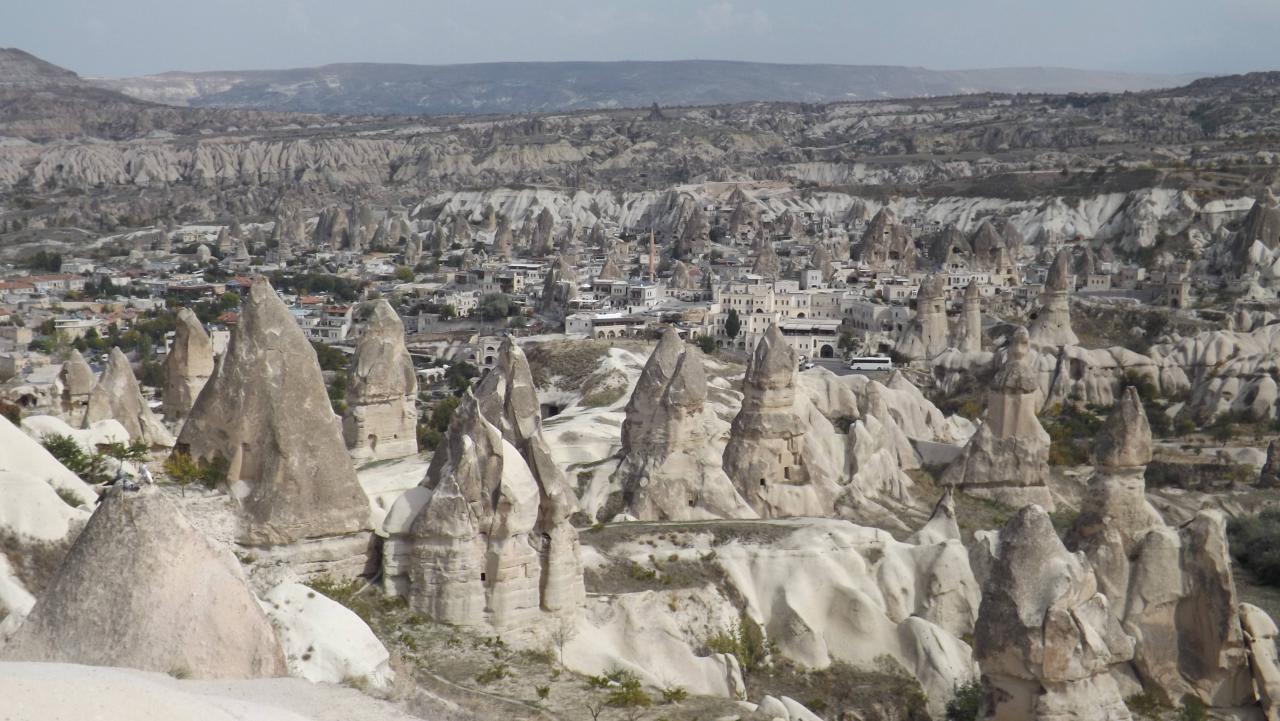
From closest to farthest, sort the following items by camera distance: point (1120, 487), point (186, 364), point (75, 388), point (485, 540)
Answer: point (485, 540) < point (1120, 487) < point (186, 364) < point (75, 388)

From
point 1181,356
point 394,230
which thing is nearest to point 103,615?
point 1181,356

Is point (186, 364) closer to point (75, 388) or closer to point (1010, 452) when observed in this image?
point (75, 388)

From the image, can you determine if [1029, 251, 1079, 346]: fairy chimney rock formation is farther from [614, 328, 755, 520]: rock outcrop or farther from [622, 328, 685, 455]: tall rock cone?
[614, 328, 755, 520]: rock outcrop

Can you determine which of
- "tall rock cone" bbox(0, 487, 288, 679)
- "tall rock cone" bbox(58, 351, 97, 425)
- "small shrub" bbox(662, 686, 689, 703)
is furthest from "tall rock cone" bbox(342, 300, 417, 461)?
"tall rock cone" bbox(0, 487, 288, 679)

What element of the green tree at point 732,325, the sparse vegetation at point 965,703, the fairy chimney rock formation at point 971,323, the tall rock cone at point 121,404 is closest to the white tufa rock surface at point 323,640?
the sparse vegetation at point 965,703

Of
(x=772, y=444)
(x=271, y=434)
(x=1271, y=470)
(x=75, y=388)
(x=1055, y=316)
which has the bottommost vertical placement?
(x=1271, y=470)

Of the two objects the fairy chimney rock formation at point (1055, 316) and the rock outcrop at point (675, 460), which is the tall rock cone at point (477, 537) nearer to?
the rock outcrop at point (675, 460)

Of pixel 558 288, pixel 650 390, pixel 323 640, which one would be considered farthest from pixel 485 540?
pixel 558 288
